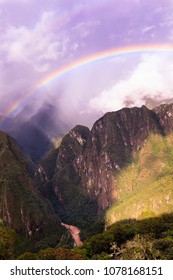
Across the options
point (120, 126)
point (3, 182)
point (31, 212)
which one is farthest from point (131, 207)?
point (120, 126)

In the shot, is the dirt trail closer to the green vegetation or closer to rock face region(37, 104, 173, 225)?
rock face region(37, 104, 173, 225)

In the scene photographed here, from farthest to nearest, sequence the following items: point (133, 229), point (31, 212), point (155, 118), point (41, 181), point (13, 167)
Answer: point (41, 181), point (155, 118), point (13, 167), point (31, 212), point (133, 229)

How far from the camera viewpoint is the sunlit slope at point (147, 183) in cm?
9156

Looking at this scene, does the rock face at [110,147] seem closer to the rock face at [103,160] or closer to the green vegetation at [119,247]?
the rock face at [103,160]

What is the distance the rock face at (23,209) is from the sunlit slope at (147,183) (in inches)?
713

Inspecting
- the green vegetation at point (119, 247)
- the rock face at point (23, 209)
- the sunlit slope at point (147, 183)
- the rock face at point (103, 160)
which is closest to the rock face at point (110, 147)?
the rock face at point (103, 160)

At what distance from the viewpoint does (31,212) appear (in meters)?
86.7

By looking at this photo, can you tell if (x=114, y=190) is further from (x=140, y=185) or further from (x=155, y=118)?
(x=155, y=118)

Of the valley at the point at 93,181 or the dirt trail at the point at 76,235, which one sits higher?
the valley at the point at 93,181

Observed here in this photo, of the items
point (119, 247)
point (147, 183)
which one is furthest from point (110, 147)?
point (119, 247)

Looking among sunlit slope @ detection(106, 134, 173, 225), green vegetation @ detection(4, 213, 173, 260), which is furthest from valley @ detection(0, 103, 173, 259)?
green vegetation @ detection(4, 213, 173, 260)

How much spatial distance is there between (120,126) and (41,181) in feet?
138

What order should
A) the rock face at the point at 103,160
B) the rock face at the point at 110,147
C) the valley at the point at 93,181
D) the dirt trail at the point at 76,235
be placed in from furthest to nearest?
the rock face at the point at 110,147 < the rock face at the point at 103,160 < the valley at the point at 93,181 < the dirt trail at the point at 76,235

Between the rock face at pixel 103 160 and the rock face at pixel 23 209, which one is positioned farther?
the rock face at pixel 103 160
